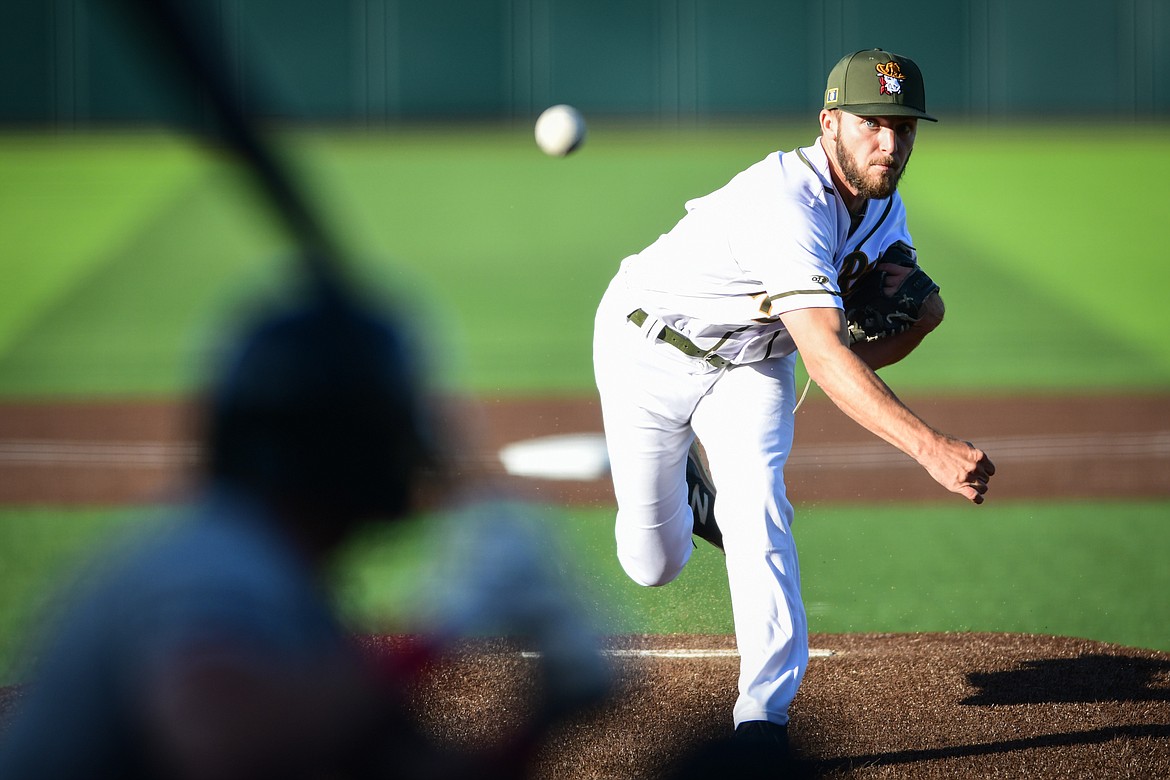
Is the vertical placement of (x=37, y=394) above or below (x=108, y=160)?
below

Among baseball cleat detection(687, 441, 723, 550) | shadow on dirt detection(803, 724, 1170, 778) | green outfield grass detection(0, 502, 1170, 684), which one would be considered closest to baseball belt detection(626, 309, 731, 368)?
baseball cleat detection(687, 441, 723, 550)

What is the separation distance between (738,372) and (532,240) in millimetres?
Result: 14496

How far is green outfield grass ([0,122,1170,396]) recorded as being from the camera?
12234mm

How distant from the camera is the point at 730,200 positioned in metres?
3.37

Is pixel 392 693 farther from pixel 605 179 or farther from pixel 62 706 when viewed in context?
pixel 605 179

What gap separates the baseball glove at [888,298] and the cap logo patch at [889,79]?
605 mm

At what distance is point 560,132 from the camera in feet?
29.8

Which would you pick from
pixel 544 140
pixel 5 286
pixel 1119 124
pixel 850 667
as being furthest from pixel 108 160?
pixel 850 667

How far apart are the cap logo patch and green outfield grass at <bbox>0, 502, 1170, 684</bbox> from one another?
1825 mm

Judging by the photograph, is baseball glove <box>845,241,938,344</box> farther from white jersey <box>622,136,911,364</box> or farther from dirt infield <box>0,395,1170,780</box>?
dirt infield <box>0,395,1170,780</box>

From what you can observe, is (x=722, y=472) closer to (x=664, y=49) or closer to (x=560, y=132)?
(x=560, y=132)

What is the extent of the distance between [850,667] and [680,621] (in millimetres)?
1079

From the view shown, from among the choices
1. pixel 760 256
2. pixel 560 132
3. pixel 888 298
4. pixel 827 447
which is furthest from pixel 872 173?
pixel 560 132

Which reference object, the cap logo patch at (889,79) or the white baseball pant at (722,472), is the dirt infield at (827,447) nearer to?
the white baseball pant at (722,472)
